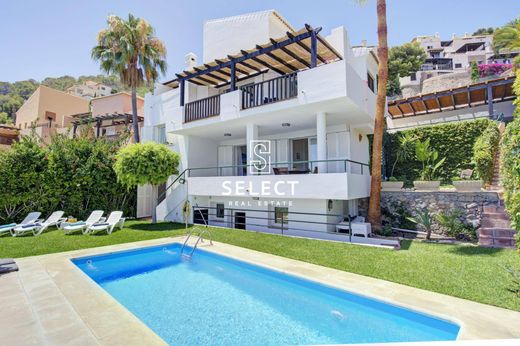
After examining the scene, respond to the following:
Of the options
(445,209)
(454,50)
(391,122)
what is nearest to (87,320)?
(445,209)

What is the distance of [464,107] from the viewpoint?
2166 centimetres

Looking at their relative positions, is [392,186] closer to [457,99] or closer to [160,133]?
[457,99]

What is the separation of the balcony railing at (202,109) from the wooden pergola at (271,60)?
106 centimetres

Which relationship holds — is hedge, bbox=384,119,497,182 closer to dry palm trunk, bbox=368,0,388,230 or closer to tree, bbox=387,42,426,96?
dry palm trunk, bbox=368,0,388,230

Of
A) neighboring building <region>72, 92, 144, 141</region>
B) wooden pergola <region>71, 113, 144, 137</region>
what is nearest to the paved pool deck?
wooden pergola <region>71, 113, 144, 137</region>

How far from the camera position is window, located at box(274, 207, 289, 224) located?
45.0ft

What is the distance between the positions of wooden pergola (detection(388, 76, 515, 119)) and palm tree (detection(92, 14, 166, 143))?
758 inches

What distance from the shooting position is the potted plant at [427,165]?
12828 millimetres

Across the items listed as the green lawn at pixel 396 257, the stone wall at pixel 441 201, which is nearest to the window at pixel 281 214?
the green lawn at pixel 396 257

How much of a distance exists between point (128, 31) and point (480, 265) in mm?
23773

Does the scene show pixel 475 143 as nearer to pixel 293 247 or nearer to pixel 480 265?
pixel 480 265

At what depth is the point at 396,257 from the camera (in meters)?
8.28

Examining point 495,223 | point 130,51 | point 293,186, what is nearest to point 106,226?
point 293,186

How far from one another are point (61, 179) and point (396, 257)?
18196mm
